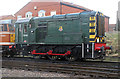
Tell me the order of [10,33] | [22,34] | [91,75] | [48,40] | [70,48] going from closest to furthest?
[91,75]
[70,48]
[48,40]
[22,34]
[10,33]

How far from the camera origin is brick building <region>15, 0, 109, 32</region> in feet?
76.5

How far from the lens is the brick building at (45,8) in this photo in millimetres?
23303

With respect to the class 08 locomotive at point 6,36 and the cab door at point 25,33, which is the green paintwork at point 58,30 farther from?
the class 08 locomotive at point 6,36

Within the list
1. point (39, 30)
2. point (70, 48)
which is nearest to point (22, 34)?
point (39, 30)

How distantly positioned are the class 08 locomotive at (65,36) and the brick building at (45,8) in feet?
36.8

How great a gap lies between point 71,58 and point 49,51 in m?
1.73

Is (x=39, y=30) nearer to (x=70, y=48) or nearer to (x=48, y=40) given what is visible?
A: (x=48, y=40)

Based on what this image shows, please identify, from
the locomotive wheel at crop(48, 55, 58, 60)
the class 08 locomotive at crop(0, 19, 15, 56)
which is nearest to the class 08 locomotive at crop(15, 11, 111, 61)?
the locomotive wheel at crop(48, 55, 58, 60)

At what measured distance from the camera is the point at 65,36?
11.0m

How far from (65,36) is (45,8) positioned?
14964 millimetres

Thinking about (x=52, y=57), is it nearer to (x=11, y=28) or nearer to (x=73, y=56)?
(x=73, y=56)

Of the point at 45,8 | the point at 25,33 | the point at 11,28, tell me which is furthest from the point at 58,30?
the point at 45,8

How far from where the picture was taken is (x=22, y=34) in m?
12.9

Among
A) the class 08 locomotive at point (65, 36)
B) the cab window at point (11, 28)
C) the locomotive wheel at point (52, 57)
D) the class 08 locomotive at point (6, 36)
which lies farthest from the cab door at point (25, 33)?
the locomotive wheel at point (52, 57)
